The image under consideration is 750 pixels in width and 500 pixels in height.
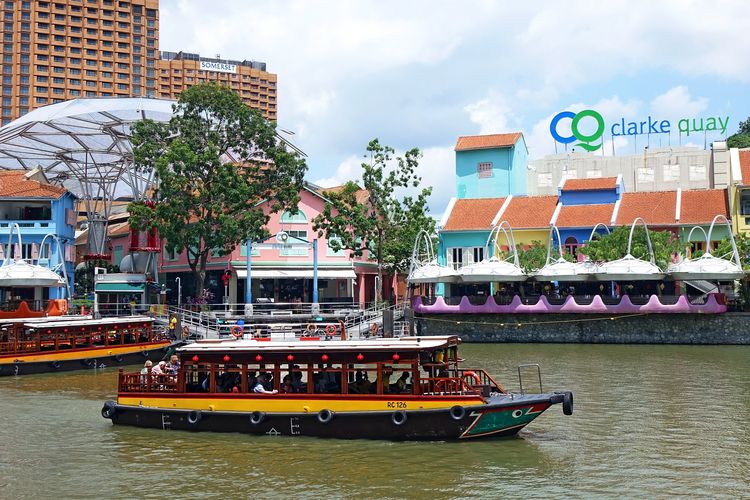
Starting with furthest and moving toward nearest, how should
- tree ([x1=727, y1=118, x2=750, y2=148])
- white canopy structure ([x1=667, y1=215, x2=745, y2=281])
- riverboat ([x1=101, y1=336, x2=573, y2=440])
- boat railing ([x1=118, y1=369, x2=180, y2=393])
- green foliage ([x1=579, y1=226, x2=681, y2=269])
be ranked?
tree ([x1=727, y1=118, x2=750, y2=148]), green foliage ([x1=579, y1=226, x2=681, y2=269]), white canopy structure ([x1=667, y1=215, x2=745, y2=281]), boat railing ([x1=118, y1=369, x2=180, y2=393]), riverboat ([x1=101, y1=336, x2=573, y2=440])

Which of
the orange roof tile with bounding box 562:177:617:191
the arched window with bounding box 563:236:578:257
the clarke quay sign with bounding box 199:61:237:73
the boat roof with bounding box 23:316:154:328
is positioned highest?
the clarke quay sign with bounding box 199:61:237:73

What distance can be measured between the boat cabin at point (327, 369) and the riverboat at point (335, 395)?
23 mm

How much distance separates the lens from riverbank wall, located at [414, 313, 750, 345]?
42125 millimetres

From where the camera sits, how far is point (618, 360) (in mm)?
35250

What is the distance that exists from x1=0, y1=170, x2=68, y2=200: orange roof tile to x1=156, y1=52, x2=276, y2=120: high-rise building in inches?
2502

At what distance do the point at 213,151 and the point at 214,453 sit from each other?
100 feet

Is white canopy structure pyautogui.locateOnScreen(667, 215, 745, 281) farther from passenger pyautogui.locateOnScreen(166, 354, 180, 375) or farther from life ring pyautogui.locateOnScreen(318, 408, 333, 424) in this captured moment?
passenger pyautogui.locateOnScreen(166, 354, 180, 375)

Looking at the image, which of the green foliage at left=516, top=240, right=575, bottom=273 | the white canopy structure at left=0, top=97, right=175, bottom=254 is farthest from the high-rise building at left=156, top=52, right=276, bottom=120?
the green foliage at left=516, top=240, right=575, bottom=273

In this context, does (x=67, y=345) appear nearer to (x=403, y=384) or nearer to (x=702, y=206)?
(x=403, y=384)

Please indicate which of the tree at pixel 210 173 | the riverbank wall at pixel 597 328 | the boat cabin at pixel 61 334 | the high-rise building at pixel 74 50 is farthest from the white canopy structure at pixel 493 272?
the high-rise building at pixel 74 50

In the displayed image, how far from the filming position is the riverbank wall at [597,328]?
138ft

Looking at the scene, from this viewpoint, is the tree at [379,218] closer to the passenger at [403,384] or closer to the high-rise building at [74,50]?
the passenger at [403,384]

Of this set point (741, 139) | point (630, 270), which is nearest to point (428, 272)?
point (630, 270)

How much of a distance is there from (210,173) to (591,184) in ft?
84.0
